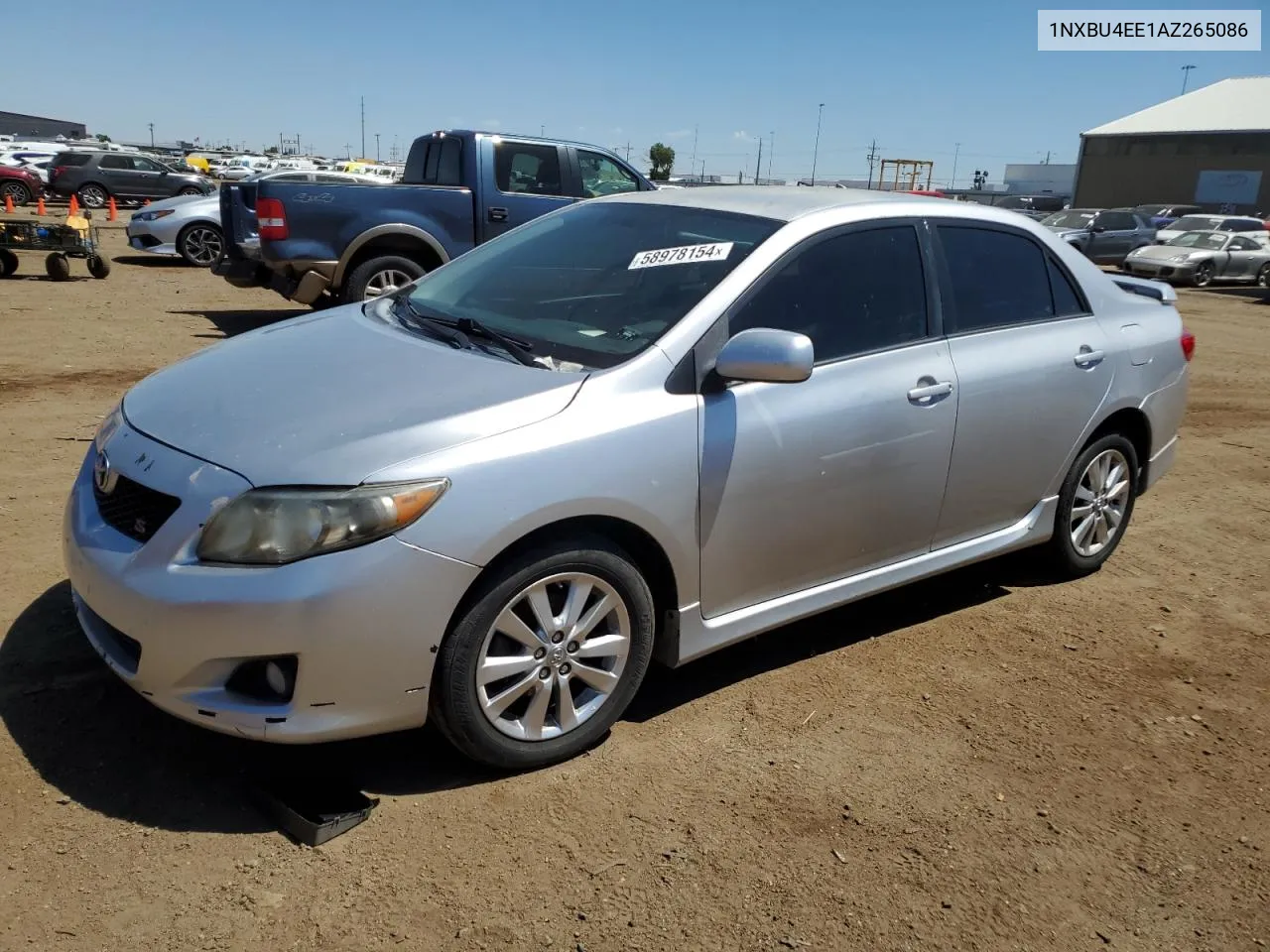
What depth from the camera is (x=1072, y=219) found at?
26.9 meters

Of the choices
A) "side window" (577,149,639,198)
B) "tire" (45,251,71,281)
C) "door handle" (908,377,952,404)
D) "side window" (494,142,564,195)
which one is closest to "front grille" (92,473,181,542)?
"door handle" (908,377,952,404)

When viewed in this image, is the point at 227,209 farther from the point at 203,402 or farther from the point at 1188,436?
the point at 1188,436

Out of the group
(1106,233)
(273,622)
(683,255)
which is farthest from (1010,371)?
(1106,233)

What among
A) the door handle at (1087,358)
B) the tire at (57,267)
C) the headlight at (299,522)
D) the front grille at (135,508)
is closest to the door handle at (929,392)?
the door handle at (1087,358)

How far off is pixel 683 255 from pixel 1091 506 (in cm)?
244

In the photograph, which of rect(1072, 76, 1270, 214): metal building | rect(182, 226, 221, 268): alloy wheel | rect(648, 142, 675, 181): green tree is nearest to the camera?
rect(182, 226, 221, 268): alloy wheel

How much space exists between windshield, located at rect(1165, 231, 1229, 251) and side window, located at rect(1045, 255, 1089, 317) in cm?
2158

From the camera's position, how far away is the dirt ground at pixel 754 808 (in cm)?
256

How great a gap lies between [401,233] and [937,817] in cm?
802

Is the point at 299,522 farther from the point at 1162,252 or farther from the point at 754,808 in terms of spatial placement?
the point at 1162,252

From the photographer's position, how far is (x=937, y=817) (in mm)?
3070

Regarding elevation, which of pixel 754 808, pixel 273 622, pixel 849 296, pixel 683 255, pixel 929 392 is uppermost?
pixel 683 255

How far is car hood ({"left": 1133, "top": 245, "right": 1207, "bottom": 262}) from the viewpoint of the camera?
75.0 ft

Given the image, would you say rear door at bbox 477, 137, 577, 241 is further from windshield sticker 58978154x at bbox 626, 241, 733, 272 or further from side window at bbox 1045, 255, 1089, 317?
windshield sticker 58978154x at bbox 626, 241, 733, 272
